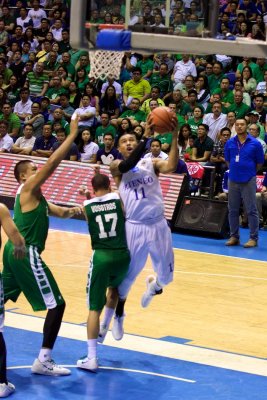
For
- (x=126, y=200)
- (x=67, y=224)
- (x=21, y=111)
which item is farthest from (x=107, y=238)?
(x=21, y=111)

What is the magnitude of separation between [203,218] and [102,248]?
7886mm

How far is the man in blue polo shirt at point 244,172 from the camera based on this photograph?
1467cm

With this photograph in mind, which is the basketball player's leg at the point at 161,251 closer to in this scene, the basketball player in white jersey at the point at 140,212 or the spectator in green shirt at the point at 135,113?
the basketball player in white jersey at the point at 140,212

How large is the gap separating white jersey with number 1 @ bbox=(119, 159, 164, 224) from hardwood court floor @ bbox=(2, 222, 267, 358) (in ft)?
4.16

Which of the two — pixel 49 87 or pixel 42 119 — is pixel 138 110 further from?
pixel 49 87

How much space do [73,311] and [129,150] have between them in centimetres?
230

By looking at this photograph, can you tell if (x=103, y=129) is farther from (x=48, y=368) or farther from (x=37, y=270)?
(x=48, y=368)

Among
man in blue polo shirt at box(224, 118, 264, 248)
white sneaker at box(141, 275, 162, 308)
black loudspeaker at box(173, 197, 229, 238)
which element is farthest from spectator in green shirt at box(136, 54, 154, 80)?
white sneaker at box(141, 275, 162, 308)

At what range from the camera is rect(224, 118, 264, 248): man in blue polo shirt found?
14672 millimetres

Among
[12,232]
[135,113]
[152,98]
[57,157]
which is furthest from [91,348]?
[152,98]

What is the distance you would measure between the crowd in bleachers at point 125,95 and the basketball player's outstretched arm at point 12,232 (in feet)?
27.7

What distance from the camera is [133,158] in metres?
8.59

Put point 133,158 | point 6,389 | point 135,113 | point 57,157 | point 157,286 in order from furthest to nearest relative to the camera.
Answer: point 135,113
point 157,286
point 133,158
point 57,157
point 6,389

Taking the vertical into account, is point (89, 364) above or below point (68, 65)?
above
